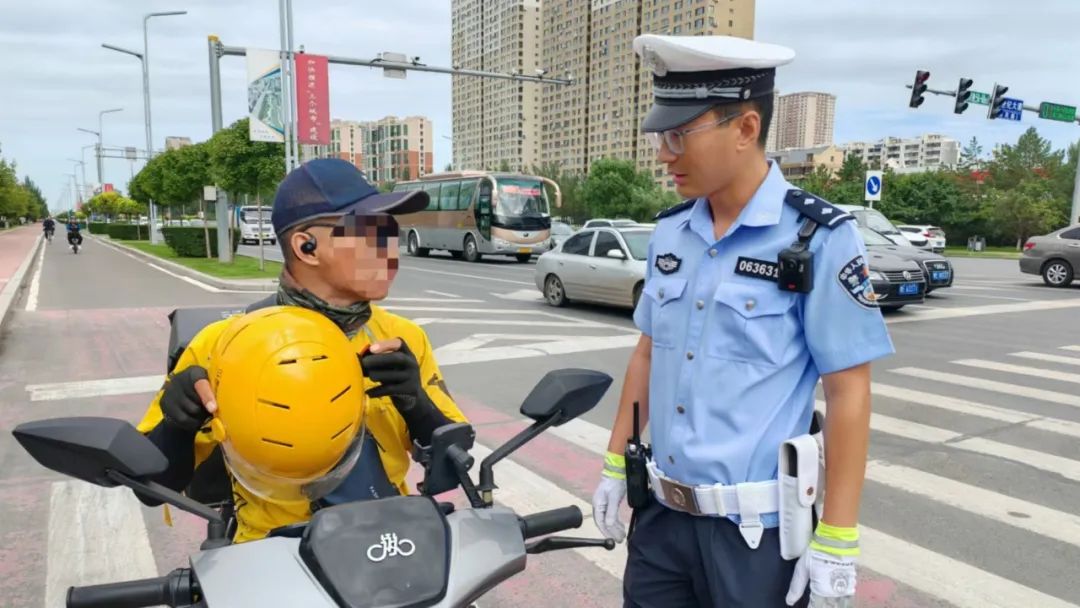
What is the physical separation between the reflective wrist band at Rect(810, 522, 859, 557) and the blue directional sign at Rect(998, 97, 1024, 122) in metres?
27.9

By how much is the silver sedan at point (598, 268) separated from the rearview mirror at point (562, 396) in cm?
900

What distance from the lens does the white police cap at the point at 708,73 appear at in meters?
1.65

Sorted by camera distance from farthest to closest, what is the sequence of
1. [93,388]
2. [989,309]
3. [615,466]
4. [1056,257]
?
[1056,257], [989,309], [93,388], [615,466]

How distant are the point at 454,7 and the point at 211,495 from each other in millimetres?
73320

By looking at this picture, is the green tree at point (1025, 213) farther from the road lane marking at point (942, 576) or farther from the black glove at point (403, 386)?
the black glove at point (403, 386)

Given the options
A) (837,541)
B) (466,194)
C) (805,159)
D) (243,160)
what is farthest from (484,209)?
(805,159)

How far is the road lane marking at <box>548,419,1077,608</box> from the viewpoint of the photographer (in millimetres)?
3137

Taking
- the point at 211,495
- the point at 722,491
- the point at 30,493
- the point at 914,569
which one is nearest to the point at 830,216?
the point at 722,491

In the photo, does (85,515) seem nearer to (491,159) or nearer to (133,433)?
(133,433)

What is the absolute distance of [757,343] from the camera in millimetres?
1666

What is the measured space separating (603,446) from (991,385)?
14.1 feet

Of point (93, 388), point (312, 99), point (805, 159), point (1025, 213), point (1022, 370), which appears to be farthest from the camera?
point (805, 159)

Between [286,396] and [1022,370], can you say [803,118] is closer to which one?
[1022,370]

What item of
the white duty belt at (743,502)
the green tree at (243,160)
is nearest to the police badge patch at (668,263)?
the white duty belt at (743,502)
